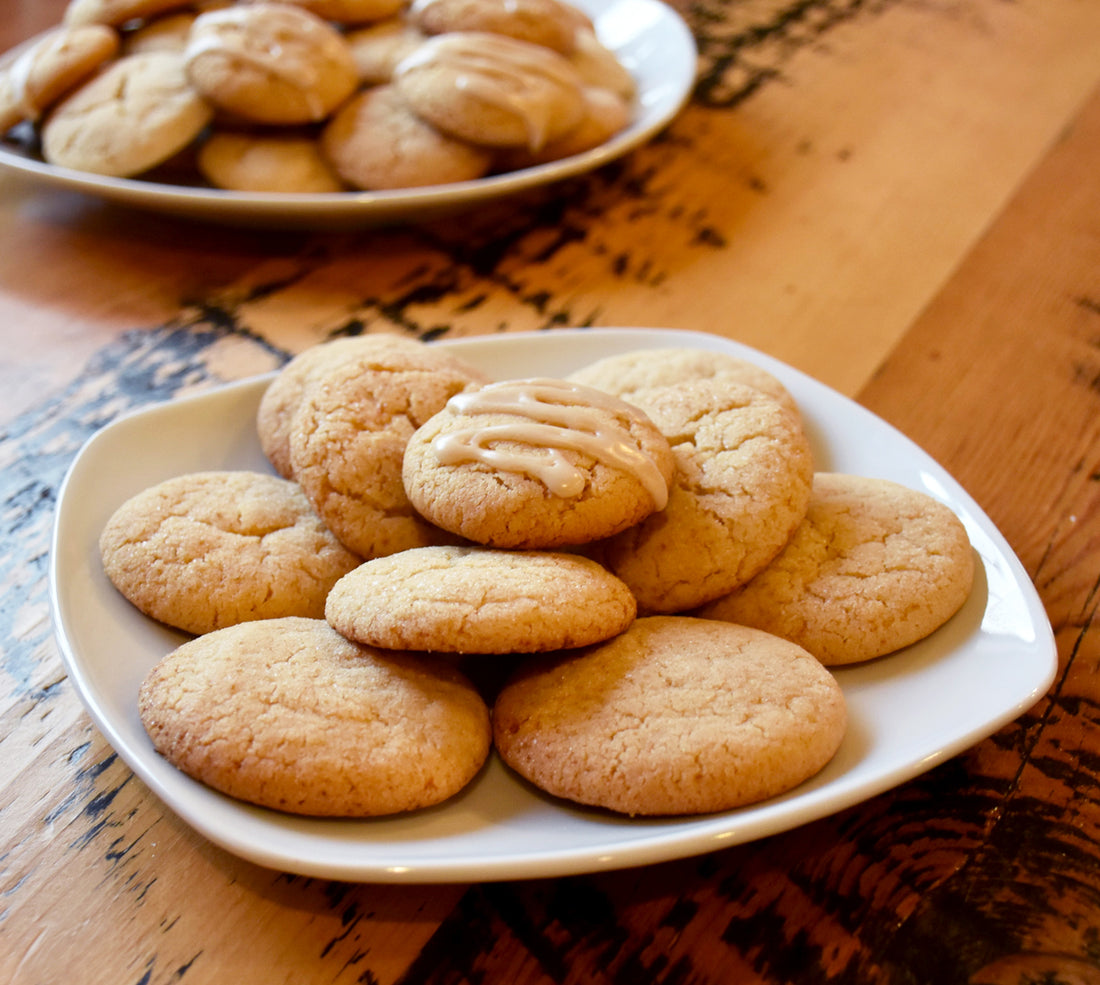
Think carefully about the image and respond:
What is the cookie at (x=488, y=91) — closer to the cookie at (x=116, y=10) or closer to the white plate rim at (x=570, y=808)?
the cookie at (x=116, y=10)

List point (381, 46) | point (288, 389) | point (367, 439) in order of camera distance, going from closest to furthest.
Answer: point (367, 439) → point (288, 389) → point (381, 46)

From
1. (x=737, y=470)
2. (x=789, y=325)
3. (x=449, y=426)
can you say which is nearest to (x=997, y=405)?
(x=789, y=325)

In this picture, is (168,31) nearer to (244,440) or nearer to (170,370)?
(170,370)

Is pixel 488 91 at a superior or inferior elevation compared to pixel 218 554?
superior

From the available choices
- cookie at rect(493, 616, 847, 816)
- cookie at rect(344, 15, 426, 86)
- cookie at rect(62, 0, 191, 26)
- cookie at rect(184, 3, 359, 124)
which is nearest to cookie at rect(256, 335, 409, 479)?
cookie at rect(493, 616, 847, 816)

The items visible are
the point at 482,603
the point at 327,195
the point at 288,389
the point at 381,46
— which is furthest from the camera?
the point at 381,46

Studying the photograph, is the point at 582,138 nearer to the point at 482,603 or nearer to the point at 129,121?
the point at 129,121

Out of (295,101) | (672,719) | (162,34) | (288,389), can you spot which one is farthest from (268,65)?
(672,719)

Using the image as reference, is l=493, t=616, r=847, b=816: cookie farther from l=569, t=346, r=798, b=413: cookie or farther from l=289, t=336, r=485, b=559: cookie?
l=569, t=346, r=798, b=413: cookie
